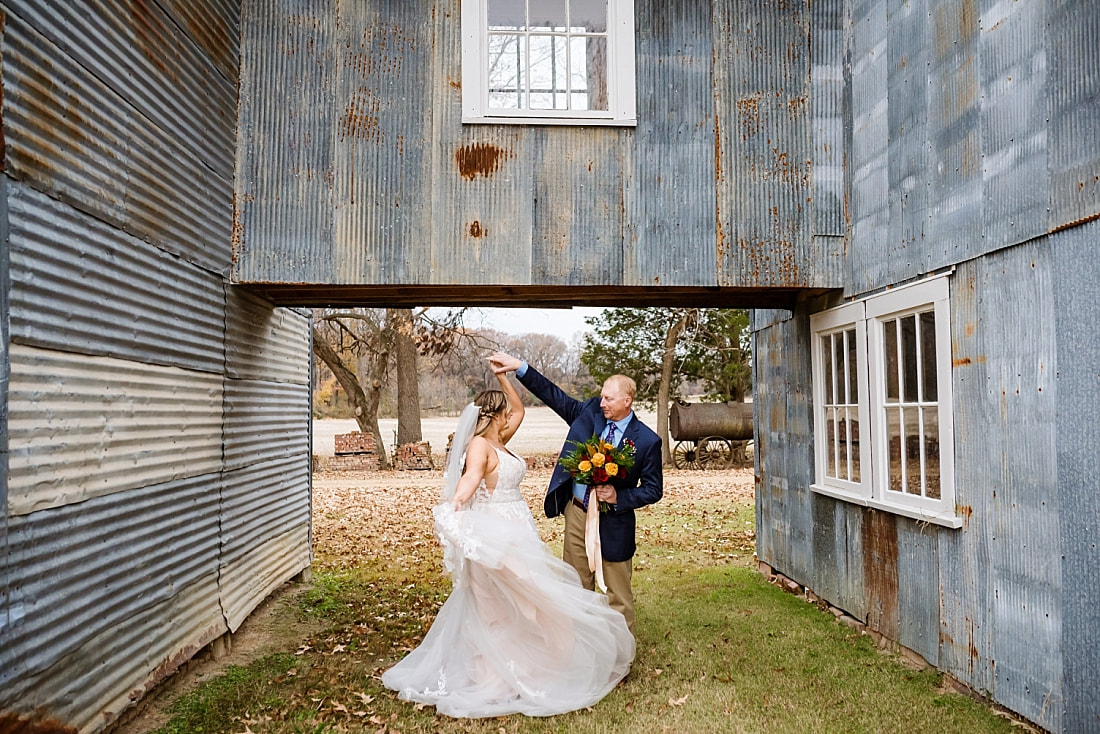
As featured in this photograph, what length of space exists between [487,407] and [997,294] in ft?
11.5

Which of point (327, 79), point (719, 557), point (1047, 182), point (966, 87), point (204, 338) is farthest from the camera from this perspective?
point (719, 557)

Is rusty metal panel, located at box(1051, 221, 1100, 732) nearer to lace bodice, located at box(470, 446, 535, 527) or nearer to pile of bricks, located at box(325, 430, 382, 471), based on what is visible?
lace bodice, located at box(470, 446, 535, 527)

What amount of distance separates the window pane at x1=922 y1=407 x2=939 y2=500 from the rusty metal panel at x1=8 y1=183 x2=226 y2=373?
17.8 ft

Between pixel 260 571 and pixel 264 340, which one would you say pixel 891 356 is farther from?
pixel 260 571

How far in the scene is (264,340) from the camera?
7.86 meters

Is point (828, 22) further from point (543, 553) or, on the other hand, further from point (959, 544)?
point (543, 553)

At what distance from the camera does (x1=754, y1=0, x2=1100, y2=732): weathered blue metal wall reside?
4289mm

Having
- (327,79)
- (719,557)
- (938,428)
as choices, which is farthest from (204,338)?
(719,557)

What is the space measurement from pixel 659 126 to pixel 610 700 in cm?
465

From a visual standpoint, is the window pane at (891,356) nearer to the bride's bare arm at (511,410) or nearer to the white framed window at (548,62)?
the white framed window at (548,62)

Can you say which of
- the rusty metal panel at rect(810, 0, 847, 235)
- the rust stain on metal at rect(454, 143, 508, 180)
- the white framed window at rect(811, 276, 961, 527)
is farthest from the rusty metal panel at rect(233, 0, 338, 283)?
the white framed window at rect(811, 276, 961, 527)

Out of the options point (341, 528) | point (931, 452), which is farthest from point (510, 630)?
point (341, 528)

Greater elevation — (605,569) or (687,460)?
(605,569)

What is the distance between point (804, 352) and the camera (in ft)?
26.7
